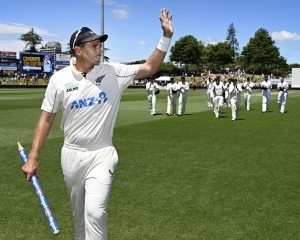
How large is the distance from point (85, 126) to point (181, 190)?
3753 mm

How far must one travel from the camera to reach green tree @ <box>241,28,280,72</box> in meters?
123

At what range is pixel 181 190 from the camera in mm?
7305

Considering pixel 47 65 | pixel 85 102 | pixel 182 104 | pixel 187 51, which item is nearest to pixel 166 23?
pixel 85 102

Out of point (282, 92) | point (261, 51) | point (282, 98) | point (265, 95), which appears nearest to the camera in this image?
point (282, 92)

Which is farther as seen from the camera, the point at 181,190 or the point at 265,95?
the point at 265,95

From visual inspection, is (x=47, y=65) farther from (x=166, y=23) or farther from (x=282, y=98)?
(x=166, y=23)

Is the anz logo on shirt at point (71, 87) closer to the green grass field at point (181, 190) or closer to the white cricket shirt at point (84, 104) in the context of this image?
the white cricket shirt at point (84, 104)

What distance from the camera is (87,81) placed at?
397 cm

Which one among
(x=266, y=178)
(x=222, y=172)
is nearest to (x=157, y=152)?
(x=222, y=172)

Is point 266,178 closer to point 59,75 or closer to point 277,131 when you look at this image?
point 59,75

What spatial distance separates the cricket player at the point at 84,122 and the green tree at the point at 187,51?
127 meters

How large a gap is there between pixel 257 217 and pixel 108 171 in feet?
9.58

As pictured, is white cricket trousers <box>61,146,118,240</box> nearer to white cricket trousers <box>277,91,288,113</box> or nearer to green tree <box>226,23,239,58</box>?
white cricket trousers <box>277,91,288,113</box>

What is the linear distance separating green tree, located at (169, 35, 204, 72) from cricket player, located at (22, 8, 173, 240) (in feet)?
418
